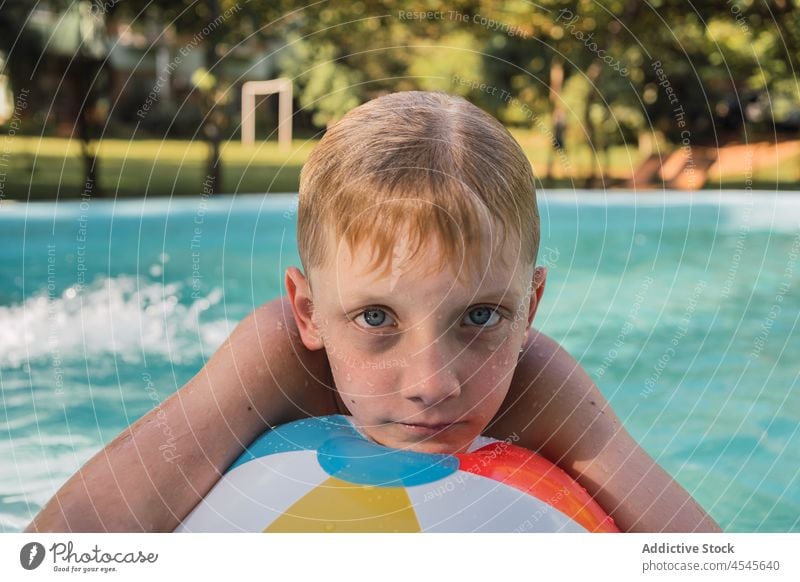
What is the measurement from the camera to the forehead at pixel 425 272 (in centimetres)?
126

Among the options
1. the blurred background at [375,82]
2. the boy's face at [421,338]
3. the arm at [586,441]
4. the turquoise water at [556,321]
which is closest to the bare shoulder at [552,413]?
the arm at [586,441]

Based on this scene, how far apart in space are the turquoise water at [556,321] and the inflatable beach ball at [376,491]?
0.92 metres

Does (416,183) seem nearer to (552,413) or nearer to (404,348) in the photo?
(404,348)

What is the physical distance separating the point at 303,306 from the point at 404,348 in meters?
0.20

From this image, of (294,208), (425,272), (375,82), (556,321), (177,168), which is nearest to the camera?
(425,272)

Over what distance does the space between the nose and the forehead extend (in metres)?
0.07

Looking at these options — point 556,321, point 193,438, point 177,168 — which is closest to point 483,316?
point 193,438

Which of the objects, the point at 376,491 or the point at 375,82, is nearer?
the point at 376,491

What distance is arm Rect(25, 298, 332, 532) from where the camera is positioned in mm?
1437

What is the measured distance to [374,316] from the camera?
131cm

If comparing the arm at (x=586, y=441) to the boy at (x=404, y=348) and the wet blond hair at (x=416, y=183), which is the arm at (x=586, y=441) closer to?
the boy at (x=404, y=348)

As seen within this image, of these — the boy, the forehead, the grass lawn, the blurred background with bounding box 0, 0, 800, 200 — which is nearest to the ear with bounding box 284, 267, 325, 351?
the boy

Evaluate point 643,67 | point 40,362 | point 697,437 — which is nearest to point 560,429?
point 697,437
